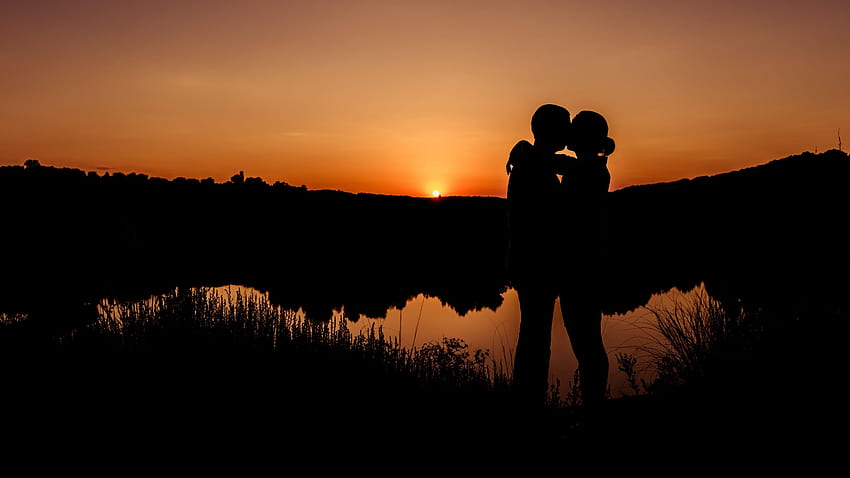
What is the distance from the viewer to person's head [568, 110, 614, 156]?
4.41 meters

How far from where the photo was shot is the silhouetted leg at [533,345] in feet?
14.6

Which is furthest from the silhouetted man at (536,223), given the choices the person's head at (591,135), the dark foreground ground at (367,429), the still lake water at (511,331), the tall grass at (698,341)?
the still lake water at (511,331)

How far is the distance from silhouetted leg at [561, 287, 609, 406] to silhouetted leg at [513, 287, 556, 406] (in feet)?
0.48

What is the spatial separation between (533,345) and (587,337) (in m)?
0.40

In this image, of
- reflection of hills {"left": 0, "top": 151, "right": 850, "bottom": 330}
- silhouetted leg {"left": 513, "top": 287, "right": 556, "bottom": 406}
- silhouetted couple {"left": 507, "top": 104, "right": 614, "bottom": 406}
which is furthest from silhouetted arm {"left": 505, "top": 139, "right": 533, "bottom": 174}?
reflection of hills {"left": 0, "top": 151, "right": 850, "bottom": 330}

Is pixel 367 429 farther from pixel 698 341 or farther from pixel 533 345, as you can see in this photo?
pixel 698 341

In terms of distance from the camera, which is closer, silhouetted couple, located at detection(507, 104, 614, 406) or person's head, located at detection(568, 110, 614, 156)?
silhouetted couple, located at detection(507, 104, 614, 406)

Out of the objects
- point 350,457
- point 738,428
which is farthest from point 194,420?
point 738,428

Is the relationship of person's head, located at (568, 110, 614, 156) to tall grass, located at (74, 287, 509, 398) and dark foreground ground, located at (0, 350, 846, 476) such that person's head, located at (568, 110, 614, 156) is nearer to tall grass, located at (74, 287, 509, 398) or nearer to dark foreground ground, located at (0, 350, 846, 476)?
dark foreground ground, located at (0, 350, 846, 476)

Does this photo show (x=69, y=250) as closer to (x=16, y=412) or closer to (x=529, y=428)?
(x=16, y=412)

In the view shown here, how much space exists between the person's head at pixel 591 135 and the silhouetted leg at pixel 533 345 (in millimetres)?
1041

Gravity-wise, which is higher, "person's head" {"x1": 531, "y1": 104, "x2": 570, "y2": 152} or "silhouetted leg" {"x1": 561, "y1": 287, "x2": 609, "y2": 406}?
"person's head" {"x1": 531, "y1": 104, "x2": 570, "y2": 152}

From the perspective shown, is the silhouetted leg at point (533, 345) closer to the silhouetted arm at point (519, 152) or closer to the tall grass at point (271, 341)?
the silhouetted arm at point (519, 152)

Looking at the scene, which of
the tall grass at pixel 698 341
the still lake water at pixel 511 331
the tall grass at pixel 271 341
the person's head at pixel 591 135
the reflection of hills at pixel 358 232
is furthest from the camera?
the reflection of hills at pixel 358 232
